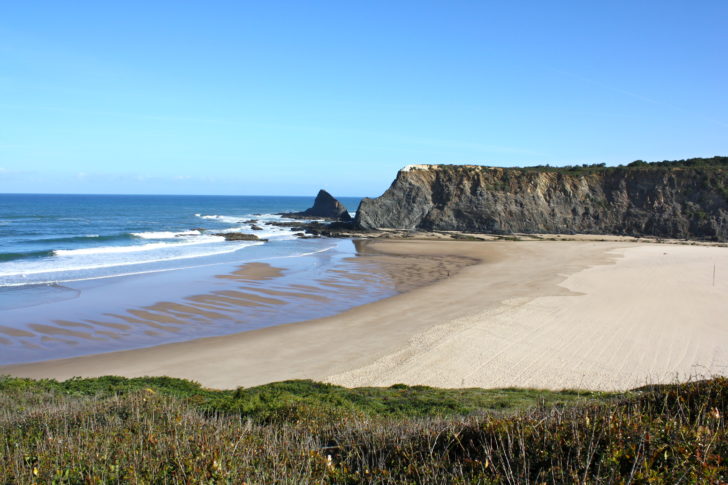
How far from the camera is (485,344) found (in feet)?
51.1

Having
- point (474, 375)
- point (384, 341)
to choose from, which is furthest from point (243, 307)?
point (474, 375)

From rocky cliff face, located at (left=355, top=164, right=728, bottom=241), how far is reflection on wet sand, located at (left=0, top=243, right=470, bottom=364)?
26199mm

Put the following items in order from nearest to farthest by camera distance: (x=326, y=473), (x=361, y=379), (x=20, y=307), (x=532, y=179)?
(x=326, y=473)
(x=361, y=379)
(x=20, y=307)
(x=532, y=179)

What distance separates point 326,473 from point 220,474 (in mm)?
997

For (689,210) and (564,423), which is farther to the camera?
(689,210)

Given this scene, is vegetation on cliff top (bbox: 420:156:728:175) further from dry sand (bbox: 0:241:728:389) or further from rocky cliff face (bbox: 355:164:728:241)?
dry sand (bbox: 0:241:728:389)

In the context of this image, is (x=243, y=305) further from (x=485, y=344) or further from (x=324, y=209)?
(x=324, y=209)

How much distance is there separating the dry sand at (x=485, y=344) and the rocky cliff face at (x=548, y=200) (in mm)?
31549

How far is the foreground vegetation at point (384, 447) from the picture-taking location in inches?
169

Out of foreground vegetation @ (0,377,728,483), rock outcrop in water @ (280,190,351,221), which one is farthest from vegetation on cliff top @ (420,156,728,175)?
foreground vegetation @ (0,377,728,483)

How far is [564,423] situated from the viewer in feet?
16.4

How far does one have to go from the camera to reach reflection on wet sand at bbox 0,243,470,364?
56.7 feet

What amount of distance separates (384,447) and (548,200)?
58.6 metres

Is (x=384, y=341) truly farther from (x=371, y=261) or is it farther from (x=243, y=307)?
(x=371, y=261)
